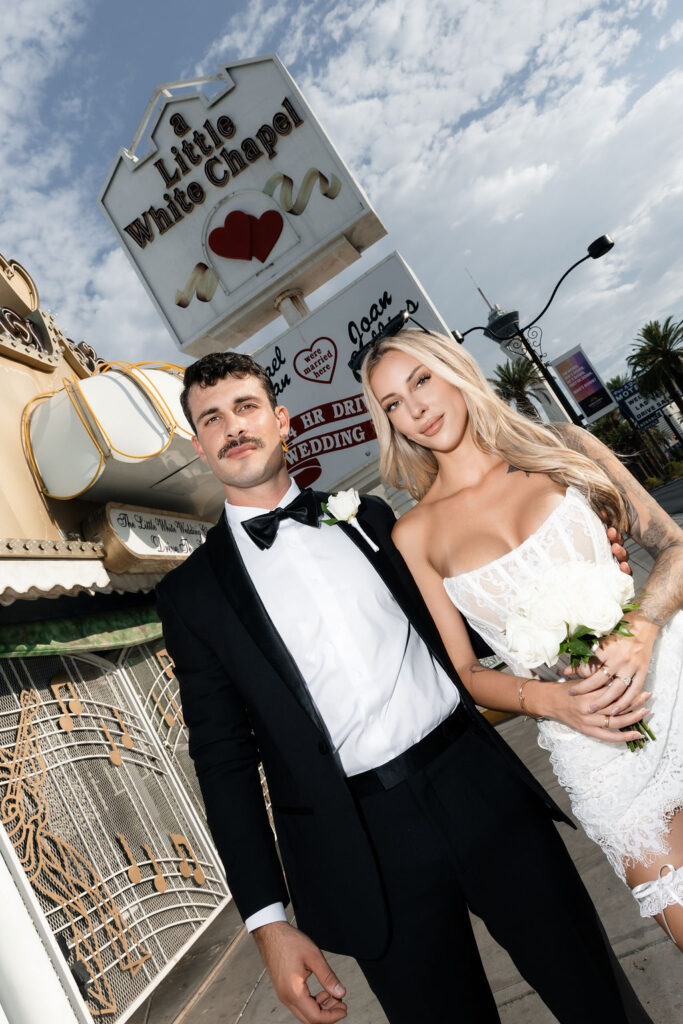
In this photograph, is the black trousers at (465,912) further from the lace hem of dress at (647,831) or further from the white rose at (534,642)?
the white rose at (534,642)

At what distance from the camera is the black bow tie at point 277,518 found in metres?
2.03

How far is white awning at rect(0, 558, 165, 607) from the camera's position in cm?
441

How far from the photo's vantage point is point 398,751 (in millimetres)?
1827

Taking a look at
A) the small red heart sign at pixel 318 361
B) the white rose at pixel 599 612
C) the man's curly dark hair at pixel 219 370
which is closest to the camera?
the white rose at pixel 599 612

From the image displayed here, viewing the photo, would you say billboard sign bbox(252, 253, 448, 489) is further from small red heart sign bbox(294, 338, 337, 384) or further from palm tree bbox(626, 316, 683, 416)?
palm tree bbox(626, 316, 683, 416)

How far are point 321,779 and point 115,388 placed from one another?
5309 mm

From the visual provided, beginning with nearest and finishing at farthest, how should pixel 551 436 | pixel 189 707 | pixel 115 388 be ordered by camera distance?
pixel 189 707
pixel 551 436
pixel 115 388

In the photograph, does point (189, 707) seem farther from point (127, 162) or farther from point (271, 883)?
point (127, 162)

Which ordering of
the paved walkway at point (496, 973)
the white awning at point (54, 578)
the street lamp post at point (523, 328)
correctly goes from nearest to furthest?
the paved walkway at point (496, 973)
the white awning at point (54, 578)
the street lamp post at point (523, 328)

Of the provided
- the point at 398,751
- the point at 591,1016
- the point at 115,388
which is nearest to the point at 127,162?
the point at 115,388

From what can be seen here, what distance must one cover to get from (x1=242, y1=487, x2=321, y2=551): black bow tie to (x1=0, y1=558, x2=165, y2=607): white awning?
2.50 meters

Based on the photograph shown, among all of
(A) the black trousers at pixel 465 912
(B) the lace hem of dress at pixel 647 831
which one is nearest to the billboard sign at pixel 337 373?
(B) the lace hem of dress at pixel 647 831

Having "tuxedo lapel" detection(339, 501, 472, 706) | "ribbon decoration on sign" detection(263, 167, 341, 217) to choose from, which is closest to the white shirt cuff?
"tuxedo lapel" detection(339, 501, 472, 706)

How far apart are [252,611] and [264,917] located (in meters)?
0.80
